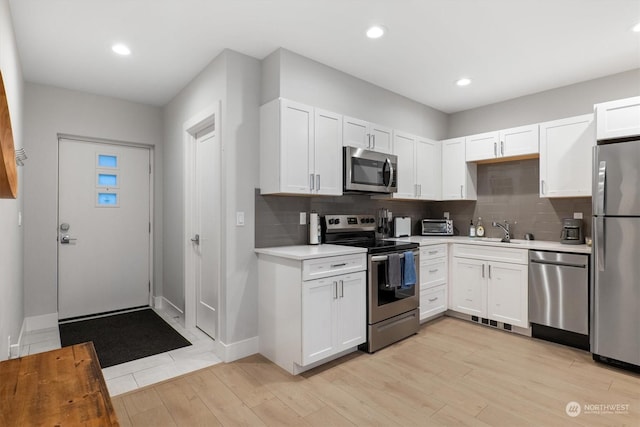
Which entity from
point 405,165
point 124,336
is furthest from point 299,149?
point 124,336

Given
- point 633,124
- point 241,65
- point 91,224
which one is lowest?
point 91,224

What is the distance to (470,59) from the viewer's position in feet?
10.5

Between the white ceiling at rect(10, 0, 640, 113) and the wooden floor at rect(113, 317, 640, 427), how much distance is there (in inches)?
Result: 107

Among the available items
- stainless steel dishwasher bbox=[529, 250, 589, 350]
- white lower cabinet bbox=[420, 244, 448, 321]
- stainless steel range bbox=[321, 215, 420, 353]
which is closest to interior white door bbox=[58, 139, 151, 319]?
stainless steel range bbox=[321, 215, 420, 353]

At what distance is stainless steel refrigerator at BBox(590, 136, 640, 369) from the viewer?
265 centimetres

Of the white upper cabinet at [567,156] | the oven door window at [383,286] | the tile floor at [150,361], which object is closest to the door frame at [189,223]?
the tile floor at [150,361]

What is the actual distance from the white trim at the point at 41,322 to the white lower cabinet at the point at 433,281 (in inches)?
160

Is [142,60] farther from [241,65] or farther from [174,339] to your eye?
[174,339]

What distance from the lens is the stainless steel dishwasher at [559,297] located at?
10.1 ft

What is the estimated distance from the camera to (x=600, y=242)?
279 centimetres

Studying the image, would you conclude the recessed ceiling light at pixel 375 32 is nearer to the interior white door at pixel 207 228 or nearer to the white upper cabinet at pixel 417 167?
the white upper cabinet at pixel 417 167

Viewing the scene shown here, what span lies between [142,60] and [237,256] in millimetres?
2060

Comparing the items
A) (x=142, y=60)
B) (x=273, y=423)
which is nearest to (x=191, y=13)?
(x=142, y=60)

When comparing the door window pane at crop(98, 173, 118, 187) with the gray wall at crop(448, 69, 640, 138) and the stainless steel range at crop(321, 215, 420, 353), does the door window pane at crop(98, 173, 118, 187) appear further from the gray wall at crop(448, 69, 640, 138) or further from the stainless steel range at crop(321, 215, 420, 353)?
the gray wall at crop(448, 69, 640, 138)
